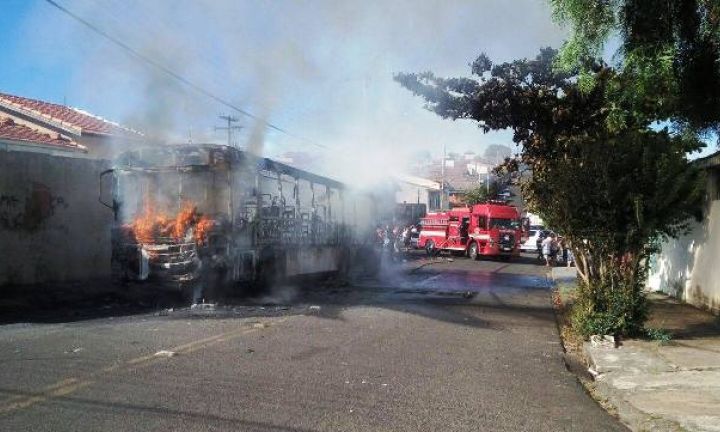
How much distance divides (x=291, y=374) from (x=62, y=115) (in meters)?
18.2

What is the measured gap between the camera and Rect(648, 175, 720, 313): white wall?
10312mm

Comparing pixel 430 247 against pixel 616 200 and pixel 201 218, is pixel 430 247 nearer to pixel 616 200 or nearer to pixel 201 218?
pixel 201 218

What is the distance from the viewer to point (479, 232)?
2777 cm

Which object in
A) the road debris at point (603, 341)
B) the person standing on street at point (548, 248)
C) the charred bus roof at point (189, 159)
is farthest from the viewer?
the person standing on street at point (548, 248)

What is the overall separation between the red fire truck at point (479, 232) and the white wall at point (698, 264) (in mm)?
13457

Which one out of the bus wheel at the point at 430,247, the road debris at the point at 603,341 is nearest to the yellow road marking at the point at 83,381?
the road debris at the point at 603,341

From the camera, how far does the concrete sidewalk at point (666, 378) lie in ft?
15.8

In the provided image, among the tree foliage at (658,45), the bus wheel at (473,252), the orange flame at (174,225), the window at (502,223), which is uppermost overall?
the tree foliage at (658,45)

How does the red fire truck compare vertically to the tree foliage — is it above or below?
below

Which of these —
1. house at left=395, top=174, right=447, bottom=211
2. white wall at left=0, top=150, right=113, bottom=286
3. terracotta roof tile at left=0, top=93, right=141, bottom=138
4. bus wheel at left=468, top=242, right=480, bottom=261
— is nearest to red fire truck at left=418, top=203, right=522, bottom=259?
bus wheel at left=468, top=242, right=480, bottom=261

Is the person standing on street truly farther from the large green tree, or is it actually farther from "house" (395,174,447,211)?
"house" (395,174,447,211)

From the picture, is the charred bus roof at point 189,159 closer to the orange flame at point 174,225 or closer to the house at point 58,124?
the orange flame at point 174,225

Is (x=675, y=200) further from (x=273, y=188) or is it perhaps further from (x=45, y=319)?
(x=45, y=319)

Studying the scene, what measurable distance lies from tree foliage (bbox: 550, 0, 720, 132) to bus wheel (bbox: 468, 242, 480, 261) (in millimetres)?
20552
